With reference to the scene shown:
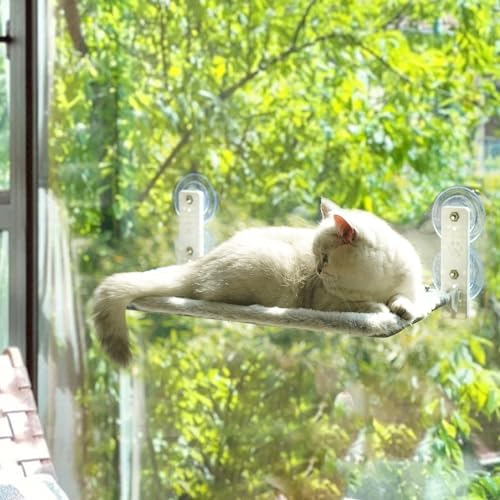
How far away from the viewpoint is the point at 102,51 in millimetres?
3338

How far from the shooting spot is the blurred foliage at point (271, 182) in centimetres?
289

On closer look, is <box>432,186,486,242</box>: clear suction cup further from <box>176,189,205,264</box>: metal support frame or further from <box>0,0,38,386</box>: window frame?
<box>0,0,38,386</box>: window frame

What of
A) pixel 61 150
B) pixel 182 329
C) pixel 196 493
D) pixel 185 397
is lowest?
pixel 196 493

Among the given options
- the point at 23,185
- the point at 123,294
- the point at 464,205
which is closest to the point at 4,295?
the point at 23,185

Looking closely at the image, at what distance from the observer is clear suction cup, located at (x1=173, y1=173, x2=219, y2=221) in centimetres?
293

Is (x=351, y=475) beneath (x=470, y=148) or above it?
beneath

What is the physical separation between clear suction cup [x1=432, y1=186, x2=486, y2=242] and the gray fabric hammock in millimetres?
213

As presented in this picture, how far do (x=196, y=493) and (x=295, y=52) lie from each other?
4.84 feet

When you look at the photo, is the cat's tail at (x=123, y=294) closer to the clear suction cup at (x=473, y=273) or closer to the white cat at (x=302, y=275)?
the white cat at (x=302, y=275)

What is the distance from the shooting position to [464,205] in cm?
246

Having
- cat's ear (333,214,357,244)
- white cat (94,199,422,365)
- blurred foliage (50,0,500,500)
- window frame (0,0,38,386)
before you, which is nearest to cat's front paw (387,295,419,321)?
white cat (94,199,422,365)

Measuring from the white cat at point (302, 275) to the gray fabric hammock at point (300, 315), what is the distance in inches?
1.6

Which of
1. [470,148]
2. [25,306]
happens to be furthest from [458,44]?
[25,306]

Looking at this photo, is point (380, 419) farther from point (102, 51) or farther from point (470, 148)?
point (102, 51)
